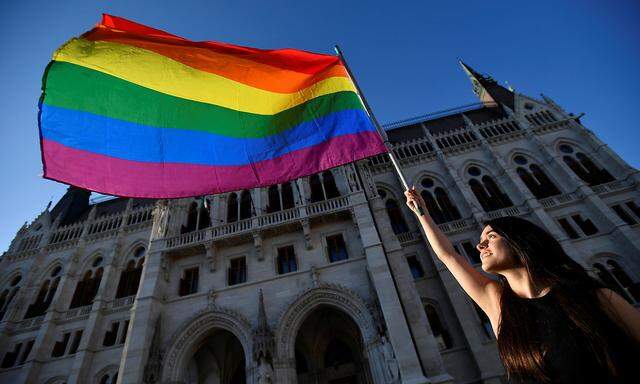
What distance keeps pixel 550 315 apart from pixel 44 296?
3285 centimetres

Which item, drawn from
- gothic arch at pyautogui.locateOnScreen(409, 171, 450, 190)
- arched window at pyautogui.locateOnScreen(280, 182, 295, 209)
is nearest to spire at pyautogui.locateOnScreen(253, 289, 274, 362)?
arched window at pyautogui.locateOnScreen(280, 182, 295, 209)

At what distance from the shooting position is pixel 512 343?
189 centimetres

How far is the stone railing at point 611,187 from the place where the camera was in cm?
2091

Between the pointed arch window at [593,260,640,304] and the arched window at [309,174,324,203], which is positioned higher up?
the arched window at [309,174,324,203]

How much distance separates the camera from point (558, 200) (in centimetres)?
2142

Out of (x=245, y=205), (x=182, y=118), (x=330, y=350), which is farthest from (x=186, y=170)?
(x=330, y=350)

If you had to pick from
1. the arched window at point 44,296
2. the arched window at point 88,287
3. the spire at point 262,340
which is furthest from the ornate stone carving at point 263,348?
the arched window at point 44,296

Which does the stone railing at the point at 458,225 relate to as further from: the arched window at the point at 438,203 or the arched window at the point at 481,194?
the arched window at the point at 481,194

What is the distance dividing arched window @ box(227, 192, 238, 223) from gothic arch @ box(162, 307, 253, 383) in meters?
6.03

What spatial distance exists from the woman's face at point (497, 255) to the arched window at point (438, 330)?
1730 centimetres

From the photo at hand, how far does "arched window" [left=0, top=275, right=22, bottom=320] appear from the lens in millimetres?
24041

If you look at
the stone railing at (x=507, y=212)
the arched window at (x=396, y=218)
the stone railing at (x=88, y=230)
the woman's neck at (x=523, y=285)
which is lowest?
the woman's neck at (x=523, y=285)

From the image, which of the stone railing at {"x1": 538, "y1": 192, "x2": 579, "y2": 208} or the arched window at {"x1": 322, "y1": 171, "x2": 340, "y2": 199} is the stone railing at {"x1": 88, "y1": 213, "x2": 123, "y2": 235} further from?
the stone railing at {"x1": 538, "y1": 192, "x2": 579, "y2": 208}

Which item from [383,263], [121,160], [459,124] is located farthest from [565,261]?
[459,124]
